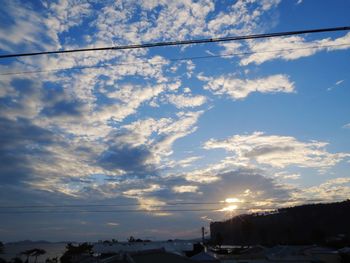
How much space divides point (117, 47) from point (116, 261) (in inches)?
784

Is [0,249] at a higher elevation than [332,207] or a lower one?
lower

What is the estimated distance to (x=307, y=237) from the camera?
159 meters

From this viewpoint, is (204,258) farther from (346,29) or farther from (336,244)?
(336,244)

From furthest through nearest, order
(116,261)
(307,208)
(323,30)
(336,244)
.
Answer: (307,208), (336,244), (116,261), (323,30)

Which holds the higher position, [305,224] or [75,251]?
[305,224]

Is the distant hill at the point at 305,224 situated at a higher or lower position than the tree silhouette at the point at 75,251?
higher

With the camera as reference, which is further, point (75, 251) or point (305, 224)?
point (305, 224)

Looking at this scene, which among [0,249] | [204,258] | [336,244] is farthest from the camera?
[336,244]

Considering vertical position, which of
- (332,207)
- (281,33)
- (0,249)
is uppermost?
(332,207)

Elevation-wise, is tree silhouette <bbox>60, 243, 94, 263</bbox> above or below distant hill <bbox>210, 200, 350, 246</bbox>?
below

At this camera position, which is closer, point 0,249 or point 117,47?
point 117,47

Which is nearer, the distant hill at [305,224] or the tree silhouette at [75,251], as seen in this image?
the tree silhouette at [75,251]

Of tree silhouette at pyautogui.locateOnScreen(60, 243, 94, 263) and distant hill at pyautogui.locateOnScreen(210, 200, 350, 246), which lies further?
distant hill at pyautogui.locateOnScreen(210, 200, 350, 246)

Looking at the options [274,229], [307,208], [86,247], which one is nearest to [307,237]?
[274,229]
